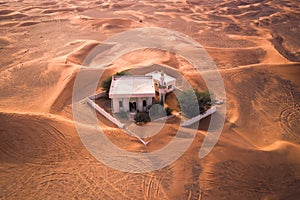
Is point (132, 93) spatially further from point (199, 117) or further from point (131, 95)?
point (199, 117)

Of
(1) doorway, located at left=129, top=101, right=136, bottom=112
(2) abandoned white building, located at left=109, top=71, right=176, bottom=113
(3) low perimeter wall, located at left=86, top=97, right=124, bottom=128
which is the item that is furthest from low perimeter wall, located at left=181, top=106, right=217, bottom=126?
(3) low perimeter wall, located at left=86, top=97, right=124, bottom=128

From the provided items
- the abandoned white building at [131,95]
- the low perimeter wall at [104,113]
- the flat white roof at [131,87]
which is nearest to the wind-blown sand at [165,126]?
the low perimeter wall at [104,113]

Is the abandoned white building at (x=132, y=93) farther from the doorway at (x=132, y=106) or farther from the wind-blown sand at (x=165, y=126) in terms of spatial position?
the wind-blown sand at (x=165, y=126)

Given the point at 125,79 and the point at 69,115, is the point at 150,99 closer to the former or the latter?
the point at 125,79

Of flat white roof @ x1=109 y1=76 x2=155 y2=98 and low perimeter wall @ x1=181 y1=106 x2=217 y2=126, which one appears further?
flat white roof @ x1=109 y1=76 x2=155 y2=98

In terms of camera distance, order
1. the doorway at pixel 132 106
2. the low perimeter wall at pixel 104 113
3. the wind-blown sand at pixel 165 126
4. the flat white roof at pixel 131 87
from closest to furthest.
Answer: the wind-blown sand at pixel 165 126, the low perimeter wall at pixel 104 113, the flat white roof at pixel 131 87, the doorway at pixel 132 106

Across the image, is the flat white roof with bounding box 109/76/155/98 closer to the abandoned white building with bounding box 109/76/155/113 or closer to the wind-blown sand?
the abandoned white building with bounding box 109/76/155/113
